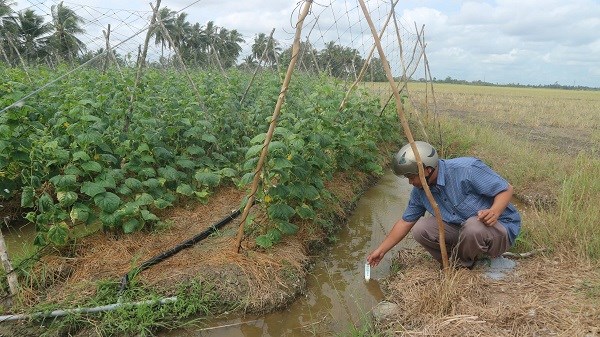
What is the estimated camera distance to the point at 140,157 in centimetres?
430

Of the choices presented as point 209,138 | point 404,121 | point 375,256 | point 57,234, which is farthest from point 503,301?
point 57,234

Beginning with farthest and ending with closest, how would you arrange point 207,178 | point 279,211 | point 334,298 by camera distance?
point 207,178 → point 279,211 → point 334,298

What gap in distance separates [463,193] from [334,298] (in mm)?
1383

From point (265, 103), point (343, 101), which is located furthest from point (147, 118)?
point (343, 101)

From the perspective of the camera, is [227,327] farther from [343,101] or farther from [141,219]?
[343,101]

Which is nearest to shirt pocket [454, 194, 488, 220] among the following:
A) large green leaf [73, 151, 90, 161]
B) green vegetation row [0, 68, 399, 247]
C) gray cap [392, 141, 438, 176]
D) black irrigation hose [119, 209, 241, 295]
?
gray cap [392, 141, 438, 176]

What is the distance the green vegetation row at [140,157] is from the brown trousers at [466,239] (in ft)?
3.66

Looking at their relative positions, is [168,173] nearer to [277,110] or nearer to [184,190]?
[184,190]

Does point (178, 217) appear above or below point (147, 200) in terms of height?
below

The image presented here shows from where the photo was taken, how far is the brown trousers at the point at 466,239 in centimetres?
320

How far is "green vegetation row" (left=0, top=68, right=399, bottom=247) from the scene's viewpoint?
3.49 metres

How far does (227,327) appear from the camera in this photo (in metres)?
3.17

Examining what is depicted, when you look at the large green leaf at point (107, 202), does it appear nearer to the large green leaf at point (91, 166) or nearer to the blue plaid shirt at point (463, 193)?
the large green leaf at point (91, 166)

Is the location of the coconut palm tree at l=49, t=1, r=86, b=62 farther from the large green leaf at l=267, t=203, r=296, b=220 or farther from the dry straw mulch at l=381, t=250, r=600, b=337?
the dry straw mulch at l=381, t=250, r=600, b=337
